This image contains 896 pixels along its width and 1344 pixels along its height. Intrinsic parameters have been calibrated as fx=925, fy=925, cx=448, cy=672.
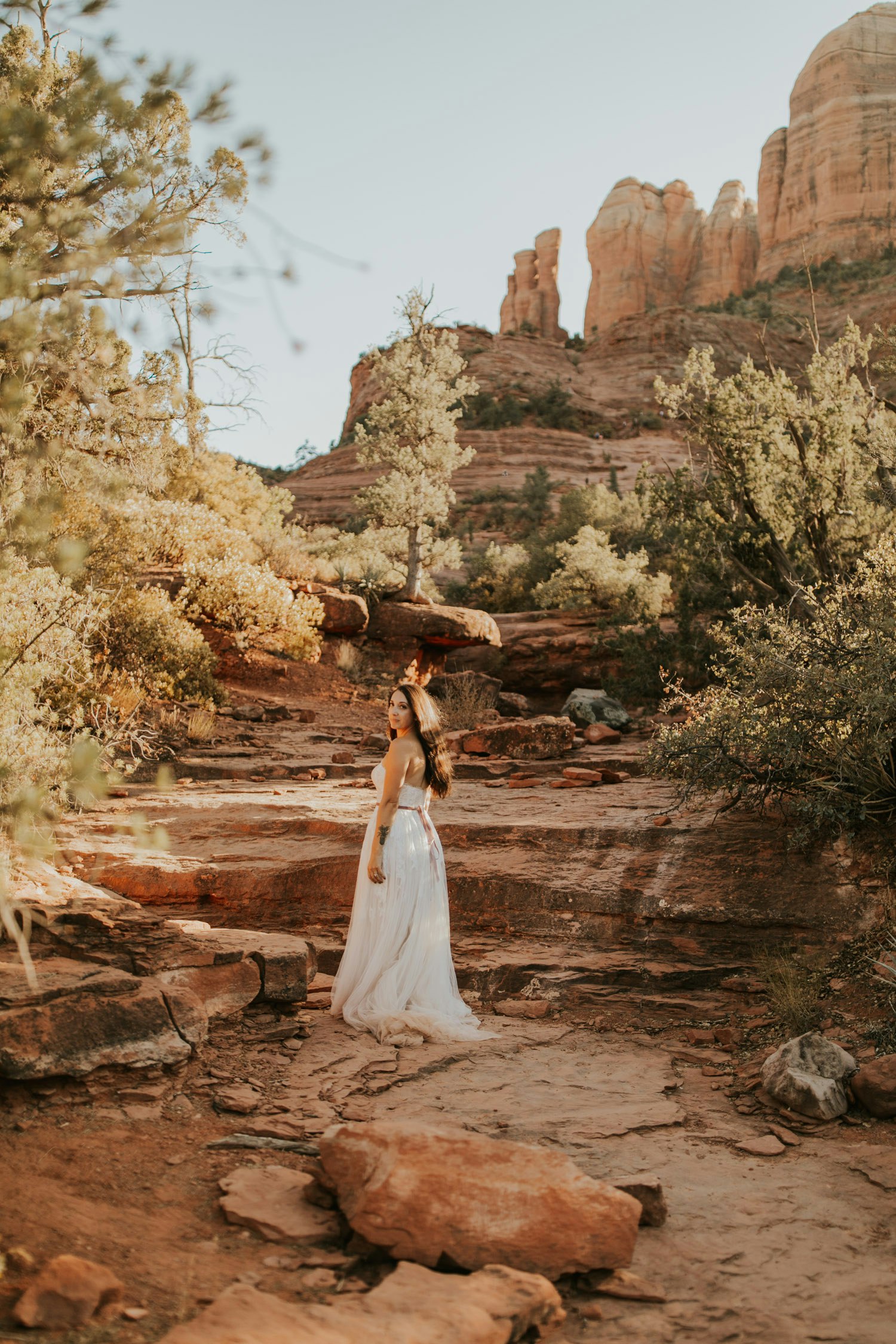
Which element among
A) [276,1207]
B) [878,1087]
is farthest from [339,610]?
[276,1207]

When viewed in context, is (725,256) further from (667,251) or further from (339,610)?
(339,610)

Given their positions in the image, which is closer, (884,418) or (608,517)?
(884,418)

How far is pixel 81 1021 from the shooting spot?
12.9 feet

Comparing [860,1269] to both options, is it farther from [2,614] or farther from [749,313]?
[749,313]

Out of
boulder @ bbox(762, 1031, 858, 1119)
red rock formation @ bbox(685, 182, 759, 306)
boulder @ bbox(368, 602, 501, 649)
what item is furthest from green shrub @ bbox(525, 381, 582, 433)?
boulder @ bbox(762, 1031, 858, 1119)

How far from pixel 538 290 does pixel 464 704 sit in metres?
68.7

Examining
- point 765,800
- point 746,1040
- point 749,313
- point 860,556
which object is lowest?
point 746,1040

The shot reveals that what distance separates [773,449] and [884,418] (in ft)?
6.65

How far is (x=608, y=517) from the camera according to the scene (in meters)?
28.9

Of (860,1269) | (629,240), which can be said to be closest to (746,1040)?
(860,1269)

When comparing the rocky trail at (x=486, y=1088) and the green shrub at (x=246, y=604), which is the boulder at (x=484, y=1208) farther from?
the green shrub at (x=246, y=604)

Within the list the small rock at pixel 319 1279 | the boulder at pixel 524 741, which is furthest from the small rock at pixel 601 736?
the small rock at pixel 319 1279

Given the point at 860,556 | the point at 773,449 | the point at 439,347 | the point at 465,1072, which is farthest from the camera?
the point at 439,347

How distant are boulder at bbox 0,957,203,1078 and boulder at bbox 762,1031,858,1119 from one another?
2.80 meters
